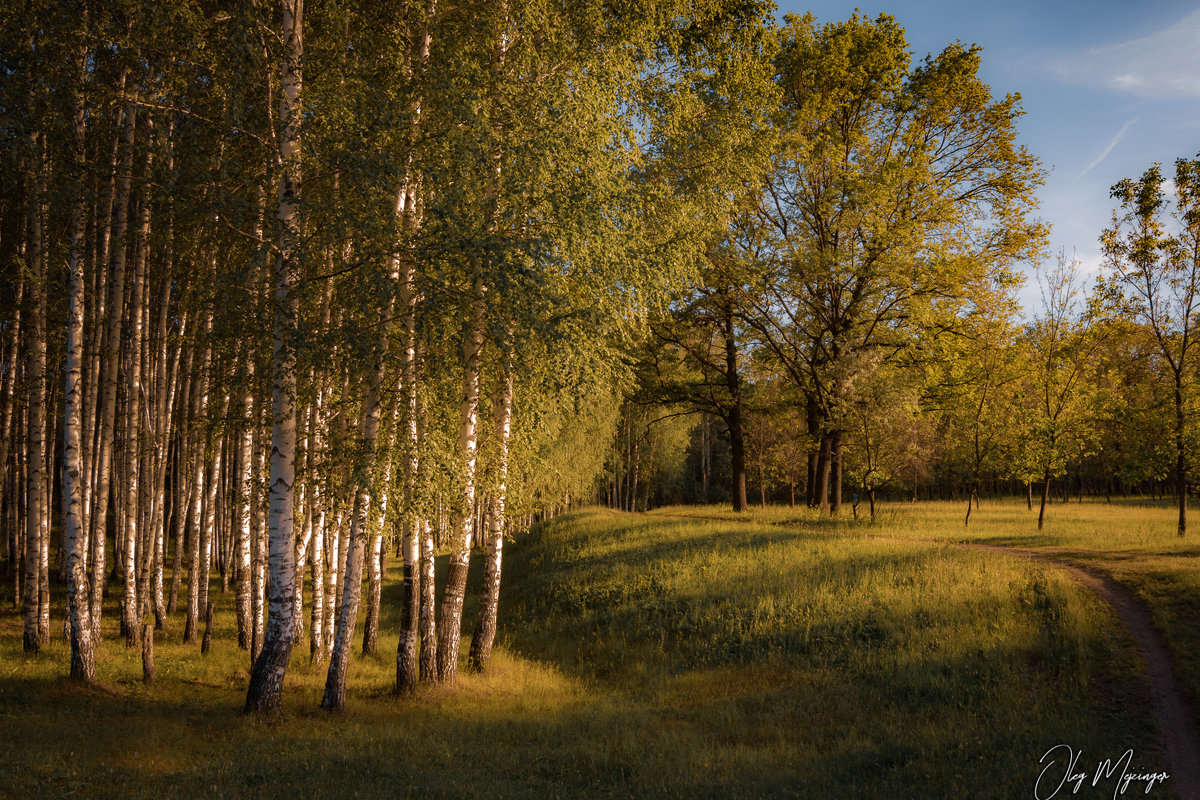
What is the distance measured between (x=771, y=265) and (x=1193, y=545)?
1425 cm

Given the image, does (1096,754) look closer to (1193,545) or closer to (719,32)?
(1193,545)

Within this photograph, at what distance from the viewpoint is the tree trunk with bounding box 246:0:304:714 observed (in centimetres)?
991

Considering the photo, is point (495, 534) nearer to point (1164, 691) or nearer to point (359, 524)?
point (359, 524)

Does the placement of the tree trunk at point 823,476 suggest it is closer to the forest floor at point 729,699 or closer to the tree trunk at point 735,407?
the tree trunk at point 735,407


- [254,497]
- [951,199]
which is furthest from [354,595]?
[951,199]

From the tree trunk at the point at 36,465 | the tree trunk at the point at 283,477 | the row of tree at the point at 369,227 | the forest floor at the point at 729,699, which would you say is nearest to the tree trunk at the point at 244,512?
the row of tree at the point at 369,227

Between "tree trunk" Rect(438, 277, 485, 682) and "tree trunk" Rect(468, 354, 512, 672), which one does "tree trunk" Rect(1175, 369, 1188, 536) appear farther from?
"tree trunk" Rect(438, 277, 485, 682)

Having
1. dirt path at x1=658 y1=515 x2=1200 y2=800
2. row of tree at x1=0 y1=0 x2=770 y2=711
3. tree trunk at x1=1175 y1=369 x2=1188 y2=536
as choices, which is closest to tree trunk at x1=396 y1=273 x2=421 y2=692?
row of tree at x1=0 y1=0 x2=770 y2=711

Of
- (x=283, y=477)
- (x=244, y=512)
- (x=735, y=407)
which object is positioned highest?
(x=735, y=407)

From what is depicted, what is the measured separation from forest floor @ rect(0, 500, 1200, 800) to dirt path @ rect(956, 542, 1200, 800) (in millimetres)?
138

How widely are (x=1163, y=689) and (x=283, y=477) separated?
45.7ft

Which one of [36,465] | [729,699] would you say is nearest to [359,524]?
[729,699]

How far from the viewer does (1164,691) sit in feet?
31.8

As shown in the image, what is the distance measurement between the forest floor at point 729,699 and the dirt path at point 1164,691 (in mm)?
138
